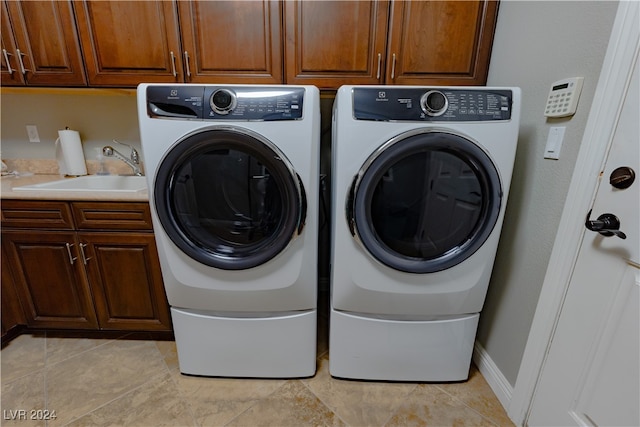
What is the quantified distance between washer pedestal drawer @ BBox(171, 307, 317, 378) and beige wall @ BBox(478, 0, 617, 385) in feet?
2.73

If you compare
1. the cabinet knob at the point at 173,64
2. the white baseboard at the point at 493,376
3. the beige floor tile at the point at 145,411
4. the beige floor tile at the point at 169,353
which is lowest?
the beige floor tile at the point at 145,411

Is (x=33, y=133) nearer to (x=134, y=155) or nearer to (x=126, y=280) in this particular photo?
(x=134, y=155)

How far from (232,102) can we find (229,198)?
35 centimetres

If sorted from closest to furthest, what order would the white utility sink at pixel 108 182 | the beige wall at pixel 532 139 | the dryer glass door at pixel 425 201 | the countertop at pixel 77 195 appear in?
the beige wall at pixel 532 139
the dryer glass door at pixel 425 201
the countertop at pixel 77 195
the white utility sink at pixel 108 182

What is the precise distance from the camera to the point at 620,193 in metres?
0.77

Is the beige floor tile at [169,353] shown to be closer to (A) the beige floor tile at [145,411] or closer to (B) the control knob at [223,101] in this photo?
(A) the beige floor tile at [145,411]

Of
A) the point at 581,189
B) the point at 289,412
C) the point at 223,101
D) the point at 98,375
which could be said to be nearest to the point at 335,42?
the point at 223,101

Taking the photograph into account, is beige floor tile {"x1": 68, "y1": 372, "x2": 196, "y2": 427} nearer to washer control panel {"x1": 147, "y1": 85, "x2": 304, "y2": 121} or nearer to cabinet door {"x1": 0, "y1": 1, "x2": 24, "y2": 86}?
washer control panel {"x1": 147, "y1": 85, "x2": 304, "y2": 121}

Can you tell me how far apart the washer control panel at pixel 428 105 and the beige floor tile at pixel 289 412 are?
3.94 feet

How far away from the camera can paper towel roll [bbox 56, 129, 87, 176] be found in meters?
1.70

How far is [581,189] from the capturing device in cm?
85

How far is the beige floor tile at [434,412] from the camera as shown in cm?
114

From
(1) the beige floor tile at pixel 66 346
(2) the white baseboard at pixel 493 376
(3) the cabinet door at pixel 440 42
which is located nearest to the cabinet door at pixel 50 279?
(1) the beige floor tile at pixel 66 346

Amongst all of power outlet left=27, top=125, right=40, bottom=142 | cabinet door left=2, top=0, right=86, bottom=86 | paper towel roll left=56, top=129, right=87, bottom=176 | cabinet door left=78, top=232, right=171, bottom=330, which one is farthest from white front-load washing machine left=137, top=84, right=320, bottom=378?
power outlet left=27, top=125, right=40, bottom=142
